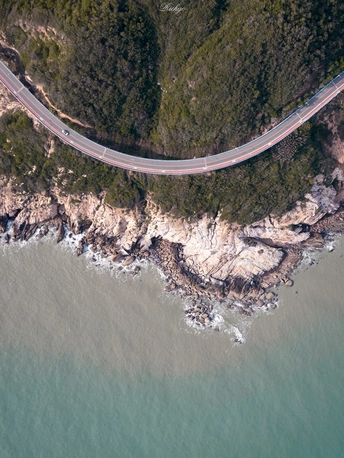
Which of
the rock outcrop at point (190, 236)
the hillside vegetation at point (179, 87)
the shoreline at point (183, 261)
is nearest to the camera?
the hillside vegetation at point (179, 87)

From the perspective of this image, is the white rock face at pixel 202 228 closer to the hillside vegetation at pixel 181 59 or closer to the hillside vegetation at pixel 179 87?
the hillside vegetation at pixel 179 87

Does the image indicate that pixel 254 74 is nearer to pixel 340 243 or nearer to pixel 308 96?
pixel 308 96

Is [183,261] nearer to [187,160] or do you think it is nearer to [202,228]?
[202,228]

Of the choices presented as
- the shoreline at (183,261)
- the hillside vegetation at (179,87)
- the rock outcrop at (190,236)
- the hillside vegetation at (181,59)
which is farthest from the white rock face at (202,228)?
the hillside vegetation at (181,59)

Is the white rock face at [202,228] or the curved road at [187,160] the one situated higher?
the curved road at [187,160]

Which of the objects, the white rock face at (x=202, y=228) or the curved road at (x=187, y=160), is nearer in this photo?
the curved road at (x=187, y=160)

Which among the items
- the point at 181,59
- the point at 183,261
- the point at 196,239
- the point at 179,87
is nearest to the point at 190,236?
the point at 196,239

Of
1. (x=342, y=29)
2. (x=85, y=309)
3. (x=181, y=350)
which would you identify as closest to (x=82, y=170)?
(x=85, y=309)
